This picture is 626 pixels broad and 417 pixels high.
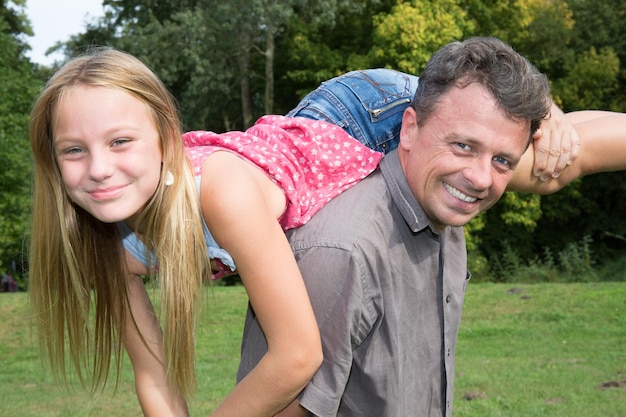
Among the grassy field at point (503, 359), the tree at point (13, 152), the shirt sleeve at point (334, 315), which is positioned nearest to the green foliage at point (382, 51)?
the tree at point (13, 152)

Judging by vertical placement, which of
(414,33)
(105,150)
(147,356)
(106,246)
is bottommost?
(147,356)

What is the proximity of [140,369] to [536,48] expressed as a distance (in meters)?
27.9

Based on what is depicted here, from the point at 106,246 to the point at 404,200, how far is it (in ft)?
3.59

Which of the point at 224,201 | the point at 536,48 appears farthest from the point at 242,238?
the point at 536,48

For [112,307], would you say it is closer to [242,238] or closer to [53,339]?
[53,339]

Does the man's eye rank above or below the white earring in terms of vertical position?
above

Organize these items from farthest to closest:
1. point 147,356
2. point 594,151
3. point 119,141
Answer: point 594,151 < point 147,356 < point 119,141

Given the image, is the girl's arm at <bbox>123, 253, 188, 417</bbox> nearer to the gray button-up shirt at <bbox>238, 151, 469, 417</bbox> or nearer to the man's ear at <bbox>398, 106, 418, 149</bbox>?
the gray button-up shirt at <bbox>238, 151, 469, 417</bbox>

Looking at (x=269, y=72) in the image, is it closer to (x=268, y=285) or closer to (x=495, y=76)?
(x=495, y=76)

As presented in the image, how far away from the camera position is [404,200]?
2.94 m

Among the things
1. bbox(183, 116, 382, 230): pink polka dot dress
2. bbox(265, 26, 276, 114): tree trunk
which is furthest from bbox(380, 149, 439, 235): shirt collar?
bbox(265, 26, 276, 114): tree trunk

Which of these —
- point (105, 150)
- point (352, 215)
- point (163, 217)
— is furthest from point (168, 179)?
point (352, 215)

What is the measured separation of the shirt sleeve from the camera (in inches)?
107

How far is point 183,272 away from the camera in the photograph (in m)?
2.85
